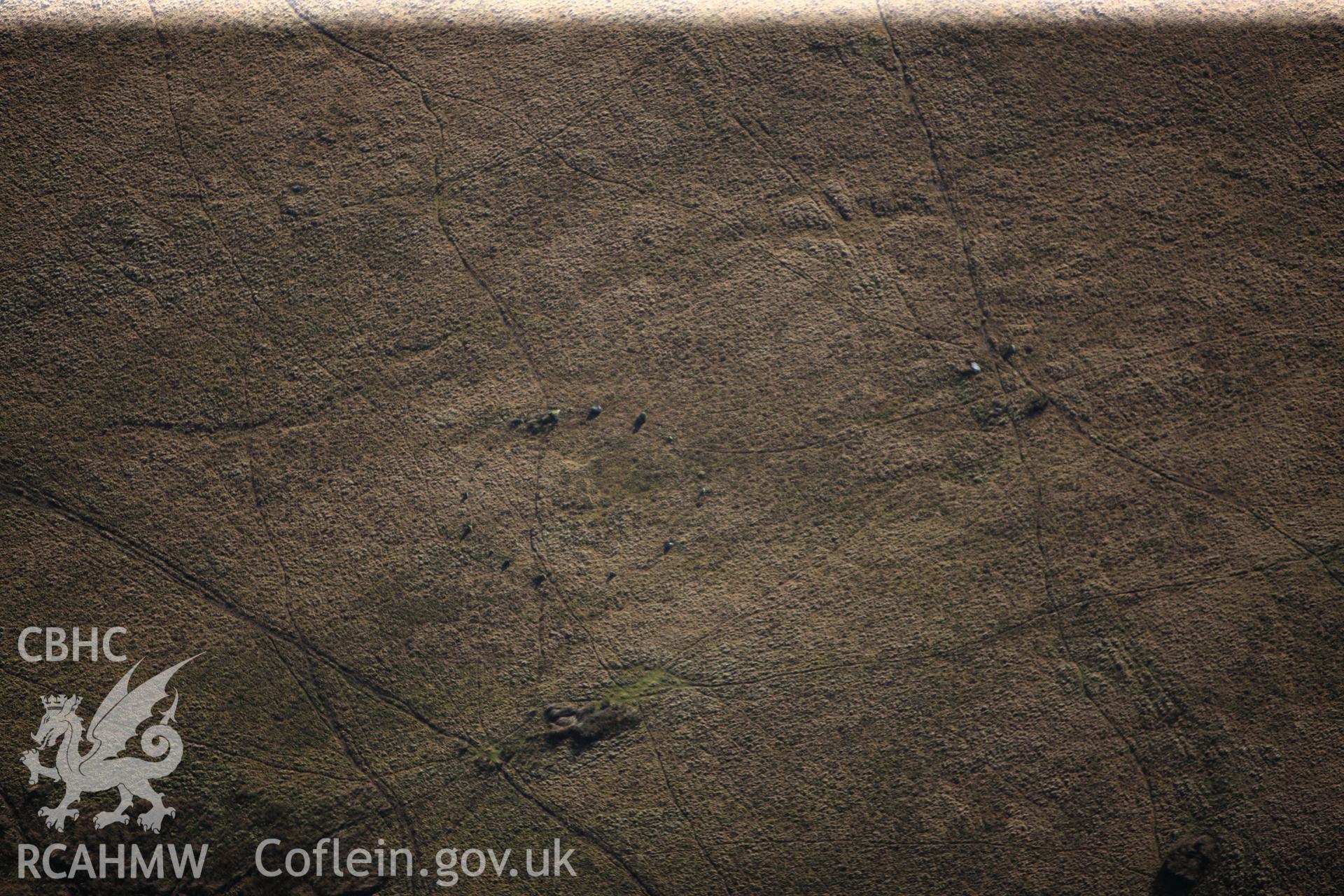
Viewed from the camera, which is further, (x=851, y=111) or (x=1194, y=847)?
(x=851, y=111)

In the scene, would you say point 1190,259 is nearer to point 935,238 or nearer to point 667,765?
point 935,238

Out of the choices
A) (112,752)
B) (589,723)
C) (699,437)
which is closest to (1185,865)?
(589,723)

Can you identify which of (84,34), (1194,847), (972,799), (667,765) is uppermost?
(84,34)

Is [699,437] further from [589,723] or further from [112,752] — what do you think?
[112,752]

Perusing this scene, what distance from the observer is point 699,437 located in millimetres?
13930

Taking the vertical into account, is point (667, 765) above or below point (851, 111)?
below

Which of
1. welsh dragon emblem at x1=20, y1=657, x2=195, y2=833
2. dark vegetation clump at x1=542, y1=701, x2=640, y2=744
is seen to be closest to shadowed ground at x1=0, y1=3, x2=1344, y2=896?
dark vegetation clump at x1=542, y1=701, x2=640, y2=744

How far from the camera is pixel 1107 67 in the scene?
14484 mm

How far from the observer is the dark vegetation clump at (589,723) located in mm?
13391

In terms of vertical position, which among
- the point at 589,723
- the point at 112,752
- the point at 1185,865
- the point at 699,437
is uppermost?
the point at 699,437

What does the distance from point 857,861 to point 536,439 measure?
25.7ft

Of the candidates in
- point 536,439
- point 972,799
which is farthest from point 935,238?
point 972,799

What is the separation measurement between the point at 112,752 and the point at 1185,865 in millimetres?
15711

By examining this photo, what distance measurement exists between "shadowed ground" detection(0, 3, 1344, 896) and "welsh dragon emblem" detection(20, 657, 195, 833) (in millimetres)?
248
